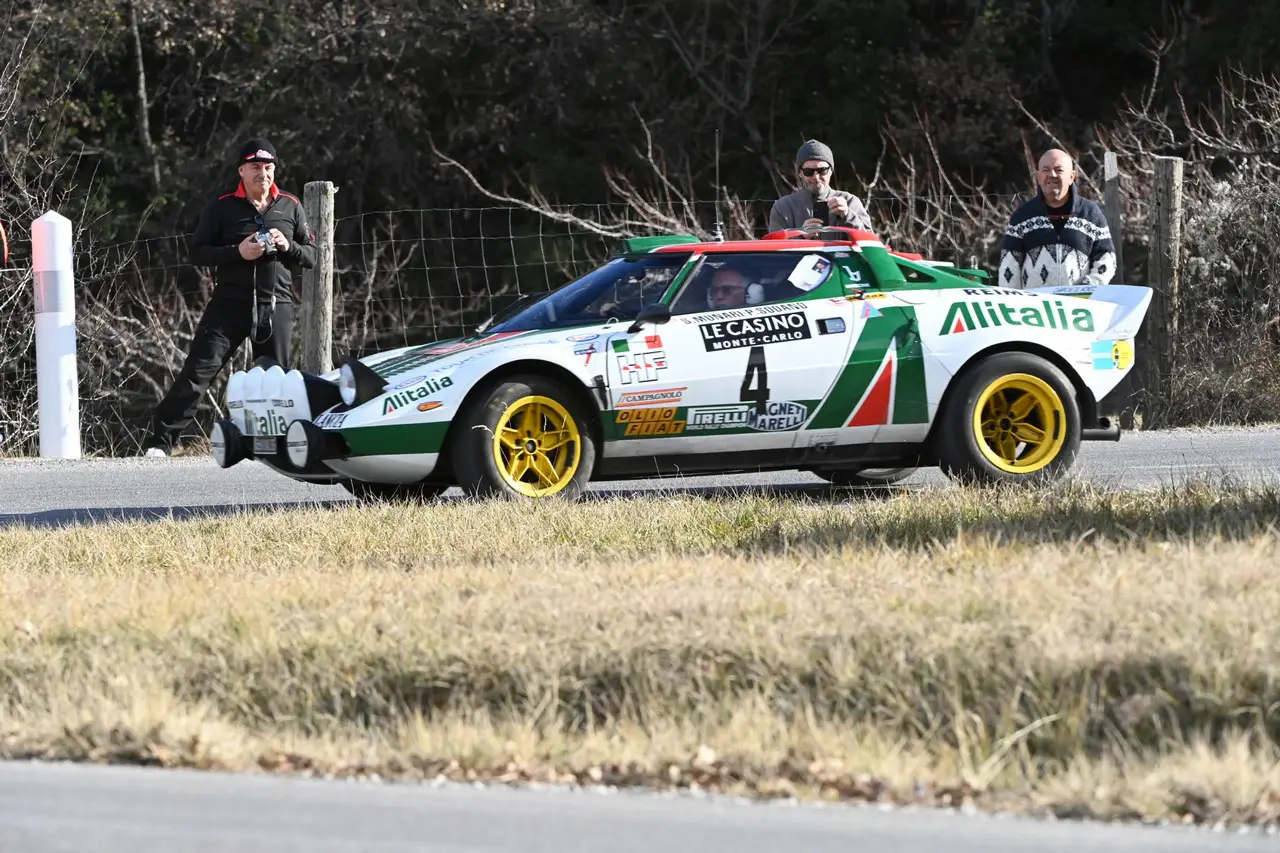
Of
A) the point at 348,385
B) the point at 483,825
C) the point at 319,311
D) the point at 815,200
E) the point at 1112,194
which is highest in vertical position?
the point at 1112,194

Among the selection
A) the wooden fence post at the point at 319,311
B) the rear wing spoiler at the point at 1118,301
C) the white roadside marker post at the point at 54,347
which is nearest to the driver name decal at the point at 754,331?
the rear wing spoiler at the point at 1118,301

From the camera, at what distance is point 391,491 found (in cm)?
934

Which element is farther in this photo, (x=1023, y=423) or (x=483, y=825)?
(x=1023, y=423)

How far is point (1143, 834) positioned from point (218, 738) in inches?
86.7

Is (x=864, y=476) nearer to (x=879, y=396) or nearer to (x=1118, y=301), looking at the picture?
(x=879, y=396)

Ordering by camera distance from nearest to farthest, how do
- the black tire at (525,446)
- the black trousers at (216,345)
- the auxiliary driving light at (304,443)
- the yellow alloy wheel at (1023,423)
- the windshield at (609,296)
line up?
the auxiliary driving light at (304,443) → the black tire at (525,446) → the windshield at (609,296) → the yellow alloy wheel at (1023,423) → the black trousers at (216,345)

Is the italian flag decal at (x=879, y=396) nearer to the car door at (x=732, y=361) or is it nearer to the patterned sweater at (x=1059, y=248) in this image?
the car door at (x=732, y=361)

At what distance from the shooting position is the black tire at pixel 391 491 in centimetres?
926

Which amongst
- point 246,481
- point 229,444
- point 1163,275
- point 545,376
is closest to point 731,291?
point 545,376

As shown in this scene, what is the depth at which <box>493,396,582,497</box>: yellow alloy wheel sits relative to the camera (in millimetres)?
8812

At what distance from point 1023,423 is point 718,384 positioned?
1592 mm

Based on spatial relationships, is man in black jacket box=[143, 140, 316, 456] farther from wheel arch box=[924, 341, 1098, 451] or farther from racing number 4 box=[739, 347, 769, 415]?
wheel arch box=[924, 341, 1098, 451]

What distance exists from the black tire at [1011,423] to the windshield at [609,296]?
4.93 feet

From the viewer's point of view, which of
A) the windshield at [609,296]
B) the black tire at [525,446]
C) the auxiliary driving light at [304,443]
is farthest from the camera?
the windshield at [609,296]
